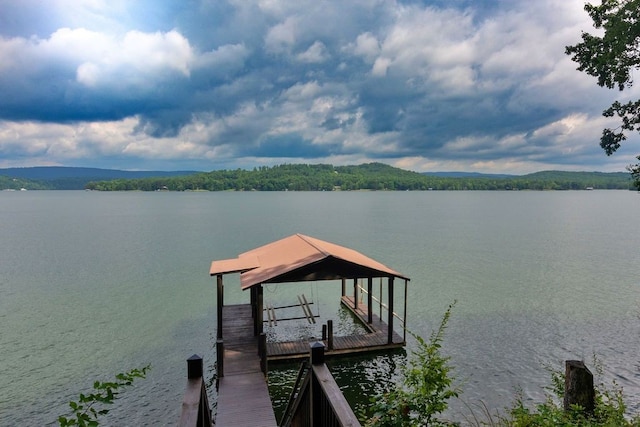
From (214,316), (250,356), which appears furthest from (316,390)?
(214,316)

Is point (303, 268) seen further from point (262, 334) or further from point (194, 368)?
point (194, 368)

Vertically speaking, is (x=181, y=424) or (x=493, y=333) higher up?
(x=181, y=424)

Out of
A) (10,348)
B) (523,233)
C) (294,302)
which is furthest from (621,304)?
(523,233)

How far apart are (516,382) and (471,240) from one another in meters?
33.5

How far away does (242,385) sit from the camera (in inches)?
399

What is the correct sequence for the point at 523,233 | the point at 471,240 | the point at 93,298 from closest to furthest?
the point at 93,298, the point at 471,240, the point at 523,233

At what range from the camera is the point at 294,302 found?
814 inches

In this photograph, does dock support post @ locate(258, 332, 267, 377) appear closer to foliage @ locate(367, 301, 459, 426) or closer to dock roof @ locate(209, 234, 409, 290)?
dock roof @ locate(209, 234, 409, 290)

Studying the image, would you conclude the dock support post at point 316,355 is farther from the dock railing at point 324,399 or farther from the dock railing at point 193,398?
the dock railing at point 193,398

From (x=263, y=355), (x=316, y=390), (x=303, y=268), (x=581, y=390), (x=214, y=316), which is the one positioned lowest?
(x=214, y=316)

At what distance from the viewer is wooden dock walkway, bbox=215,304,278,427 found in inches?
339

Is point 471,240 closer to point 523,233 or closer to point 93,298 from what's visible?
point 523,233

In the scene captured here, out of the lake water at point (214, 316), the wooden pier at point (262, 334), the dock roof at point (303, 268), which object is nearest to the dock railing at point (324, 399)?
the wooden pier at point (262, 334)

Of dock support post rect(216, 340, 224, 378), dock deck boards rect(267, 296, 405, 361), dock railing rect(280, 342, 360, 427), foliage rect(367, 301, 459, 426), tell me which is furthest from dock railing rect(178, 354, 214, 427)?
dock deck boards rect(267, 296, 405, 361)
